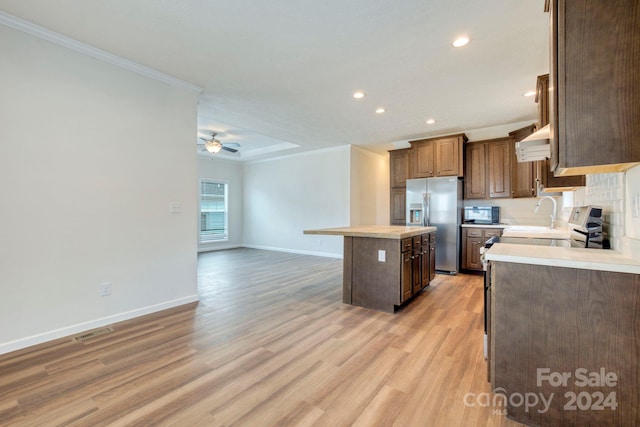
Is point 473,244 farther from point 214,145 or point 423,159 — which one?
point 214,145

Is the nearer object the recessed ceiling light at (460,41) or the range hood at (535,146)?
the range hood at (535,146)

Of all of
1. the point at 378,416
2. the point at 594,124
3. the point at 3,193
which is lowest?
the point at 378,416

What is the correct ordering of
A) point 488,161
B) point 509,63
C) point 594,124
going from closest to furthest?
point 594,124
point 509,63
point 488,161

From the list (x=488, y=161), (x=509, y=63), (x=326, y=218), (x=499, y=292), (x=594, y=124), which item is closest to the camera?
(x=594, y=124)

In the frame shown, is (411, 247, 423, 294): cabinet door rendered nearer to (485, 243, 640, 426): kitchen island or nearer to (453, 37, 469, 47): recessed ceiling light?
(485, 243, 640, 426): kitchen island

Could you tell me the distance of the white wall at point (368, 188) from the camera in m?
6.70

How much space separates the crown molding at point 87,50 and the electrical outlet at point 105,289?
7.32ft

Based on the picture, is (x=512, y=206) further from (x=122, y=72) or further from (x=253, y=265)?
(x=122, y=72)

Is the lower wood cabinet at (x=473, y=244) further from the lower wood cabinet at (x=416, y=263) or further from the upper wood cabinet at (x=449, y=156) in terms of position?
the lower wood cabinet at (x=416, y=263)

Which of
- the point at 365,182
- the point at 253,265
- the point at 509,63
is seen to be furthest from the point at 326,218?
the point at 509,63

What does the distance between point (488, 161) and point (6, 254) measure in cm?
650

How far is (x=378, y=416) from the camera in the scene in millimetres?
1574

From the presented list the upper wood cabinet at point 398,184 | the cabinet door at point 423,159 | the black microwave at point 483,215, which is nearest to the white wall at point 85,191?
the cabinet door at point 423,159

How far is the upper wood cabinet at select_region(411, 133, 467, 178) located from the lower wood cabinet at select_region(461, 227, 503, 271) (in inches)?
42.3
